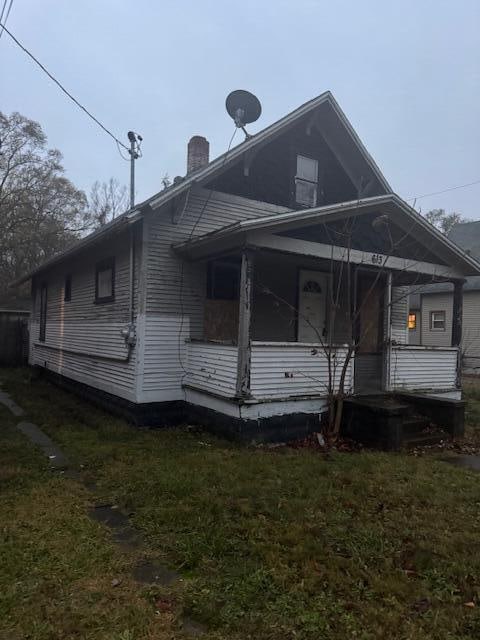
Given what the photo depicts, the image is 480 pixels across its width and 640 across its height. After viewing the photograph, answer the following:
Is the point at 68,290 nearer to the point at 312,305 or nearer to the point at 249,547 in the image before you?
the point at 312,305

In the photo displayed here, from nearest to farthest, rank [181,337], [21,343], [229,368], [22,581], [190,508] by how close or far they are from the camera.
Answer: [22,581]
[190,508]
[229,368]
[181,337]
[21,343]

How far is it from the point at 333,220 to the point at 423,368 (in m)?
3.56

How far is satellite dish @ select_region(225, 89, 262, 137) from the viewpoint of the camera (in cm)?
992

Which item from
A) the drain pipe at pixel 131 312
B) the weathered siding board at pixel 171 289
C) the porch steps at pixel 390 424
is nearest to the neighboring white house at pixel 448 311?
the porch steps at pixel 390 424

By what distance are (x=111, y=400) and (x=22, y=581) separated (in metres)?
6.16

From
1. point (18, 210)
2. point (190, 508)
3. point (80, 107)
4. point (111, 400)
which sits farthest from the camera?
Result: point (18, 210)

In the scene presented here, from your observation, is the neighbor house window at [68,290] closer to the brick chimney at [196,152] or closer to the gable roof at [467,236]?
the brick chimney at [196,152]

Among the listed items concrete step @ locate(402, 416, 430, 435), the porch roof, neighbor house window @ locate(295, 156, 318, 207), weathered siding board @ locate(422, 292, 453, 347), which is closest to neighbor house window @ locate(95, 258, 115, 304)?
the porch roof

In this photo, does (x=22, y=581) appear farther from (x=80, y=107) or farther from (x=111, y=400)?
(x=80, y=107)

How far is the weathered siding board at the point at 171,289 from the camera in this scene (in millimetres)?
8125

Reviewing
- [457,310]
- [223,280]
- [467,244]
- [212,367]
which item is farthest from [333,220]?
[467,244]

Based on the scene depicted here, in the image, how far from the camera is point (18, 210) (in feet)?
105

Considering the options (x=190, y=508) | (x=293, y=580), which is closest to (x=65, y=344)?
(x=190, y=508)

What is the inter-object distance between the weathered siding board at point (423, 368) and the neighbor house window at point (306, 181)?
150 inches
